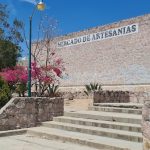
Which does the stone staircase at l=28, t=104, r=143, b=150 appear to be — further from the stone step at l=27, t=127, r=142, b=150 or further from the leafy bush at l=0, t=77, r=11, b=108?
the leafy bush at l=0, t=77, r=11, b=108

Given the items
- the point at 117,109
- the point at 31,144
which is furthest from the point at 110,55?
the point at 31,144

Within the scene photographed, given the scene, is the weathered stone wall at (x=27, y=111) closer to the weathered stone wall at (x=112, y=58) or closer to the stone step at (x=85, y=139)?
the stone step at (x=85, y=139)

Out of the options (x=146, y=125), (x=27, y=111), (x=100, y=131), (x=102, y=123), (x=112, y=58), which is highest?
(x=112, y=58)

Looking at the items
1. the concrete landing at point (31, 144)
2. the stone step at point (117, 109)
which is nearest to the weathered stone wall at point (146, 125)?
the concrete landing at point (31, 144)

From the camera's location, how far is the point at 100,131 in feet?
34.7

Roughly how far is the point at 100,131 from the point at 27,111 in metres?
3.29

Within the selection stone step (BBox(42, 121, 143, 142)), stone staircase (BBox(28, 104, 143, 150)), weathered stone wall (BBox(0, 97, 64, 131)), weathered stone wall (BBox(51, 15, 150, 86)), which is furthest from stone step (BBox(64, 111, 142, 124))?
weathered stone wall (BBox(51, 15, 150, 86))

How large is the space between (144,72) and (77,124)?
44.5 feet

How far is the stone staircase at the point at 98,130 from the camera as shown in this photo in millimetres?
9516

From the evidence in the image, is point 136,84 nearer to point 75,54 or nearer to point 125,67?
point 125,67

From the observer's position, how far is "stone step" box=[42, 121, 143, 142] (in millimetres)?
9656

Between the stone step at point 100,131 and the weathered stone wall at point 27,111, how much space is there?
19.4 inches

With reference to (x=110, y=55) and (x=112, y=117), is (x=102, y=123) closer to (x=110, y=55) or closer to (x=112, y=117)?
(x=112, y=117)

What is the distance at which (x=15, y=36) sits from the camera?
32.9 metres
